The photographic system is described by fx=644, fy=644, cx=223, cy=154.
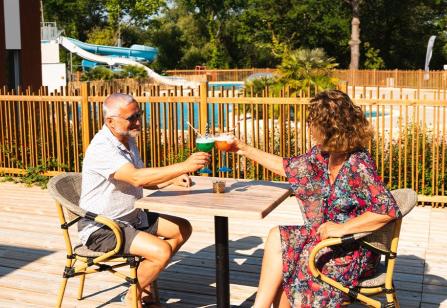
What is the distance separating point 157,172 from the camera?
3.62 meters

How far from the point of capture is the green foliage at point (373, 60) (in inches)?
1827

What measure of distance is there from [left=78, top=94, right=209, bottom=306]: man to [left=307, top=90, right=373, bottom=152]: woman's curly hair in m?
0.93

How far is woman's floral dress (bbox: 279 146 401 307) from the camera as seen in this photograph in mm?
3266

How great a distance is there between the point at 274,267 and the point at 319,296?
0.90ft

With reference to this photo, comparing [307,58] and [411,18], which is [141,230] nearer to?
[307,58]

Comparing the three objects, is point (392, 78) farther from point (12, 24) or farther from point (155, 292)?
point (155, 292)

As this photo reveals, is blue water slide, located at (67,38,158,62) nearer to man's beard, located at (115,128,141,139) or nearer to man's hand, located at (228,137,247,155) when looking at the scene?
man's beard, located at (115,128,141,139)

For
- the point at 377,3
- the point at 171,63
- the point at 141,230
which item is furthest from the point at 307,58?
the point at 171,63

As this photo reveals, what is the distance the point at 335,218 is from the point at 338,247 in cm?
15

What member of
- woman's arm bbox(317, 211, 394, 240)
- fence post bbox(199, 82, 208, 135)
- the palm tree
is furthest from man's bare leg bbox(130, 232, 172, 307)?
the palm tree

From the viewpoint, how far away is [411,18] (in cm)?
4931

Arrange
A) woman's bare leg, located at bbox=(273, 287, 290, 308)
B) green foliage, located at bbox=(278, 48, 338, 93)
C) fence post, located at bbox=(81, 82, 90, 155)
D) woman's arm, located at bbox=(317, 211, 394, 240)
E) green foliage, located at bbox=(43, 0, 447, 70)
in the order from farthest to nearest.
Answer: green foliage, located at bbox=(43, 0, 447, 70) → green foliage, located at bbox=(278, 48, 338, 93) → fence post, located at bbox=(81, 82, 90, 155) → woman's bare leg, located at bbox=(273, 287, 290, 308) → woman's arm, located at bbox=(317, 211, 394, 240)

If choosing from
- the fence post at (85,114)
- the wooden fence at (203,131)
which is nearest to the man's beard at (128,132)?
the wooden fence at (203,131)

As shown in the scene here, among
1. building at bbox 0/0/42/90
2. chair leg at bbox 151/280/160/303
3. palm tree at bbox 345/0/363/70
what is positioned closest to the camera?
chair leg at bbox 151/280/160/303
